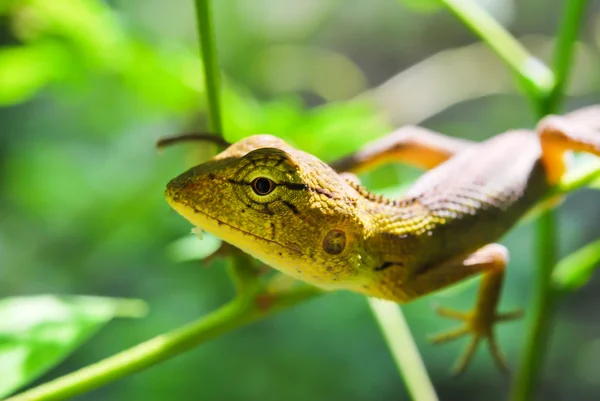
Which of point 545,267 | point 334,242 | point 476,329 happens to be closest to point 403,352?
point 476,329

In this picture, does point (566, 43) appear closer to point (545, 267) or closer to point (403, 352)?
point (545, 267)

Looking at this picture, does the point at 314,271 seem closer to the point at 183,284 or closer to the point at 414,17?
the point at 183,284

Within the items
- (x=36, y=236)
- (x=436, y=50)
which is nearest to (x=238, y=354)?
(x=36, y=236)

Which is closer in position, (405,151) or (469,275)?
(469,275)

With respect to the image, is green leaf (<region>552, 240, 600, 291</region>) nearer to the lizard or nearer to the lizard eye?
the lizard

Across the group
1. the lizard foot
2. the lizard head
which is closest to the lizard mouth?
the lizard head

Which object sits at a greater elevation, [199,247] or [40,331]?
[199,247]

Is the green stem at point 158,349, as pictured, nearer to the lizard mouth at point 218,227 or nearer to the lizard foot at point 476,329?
the lizard mouth at point 218,227

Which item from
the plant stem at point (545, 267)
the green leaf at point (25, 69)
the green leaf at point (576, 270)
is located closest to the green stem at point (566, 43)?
the plant stem at point (545, 267)

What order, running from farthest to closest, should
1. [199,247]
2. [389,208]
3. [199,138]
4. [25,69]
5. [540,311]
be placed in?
[25,69] → [540,311] → [199,247] → [389,208] → [199,138]
